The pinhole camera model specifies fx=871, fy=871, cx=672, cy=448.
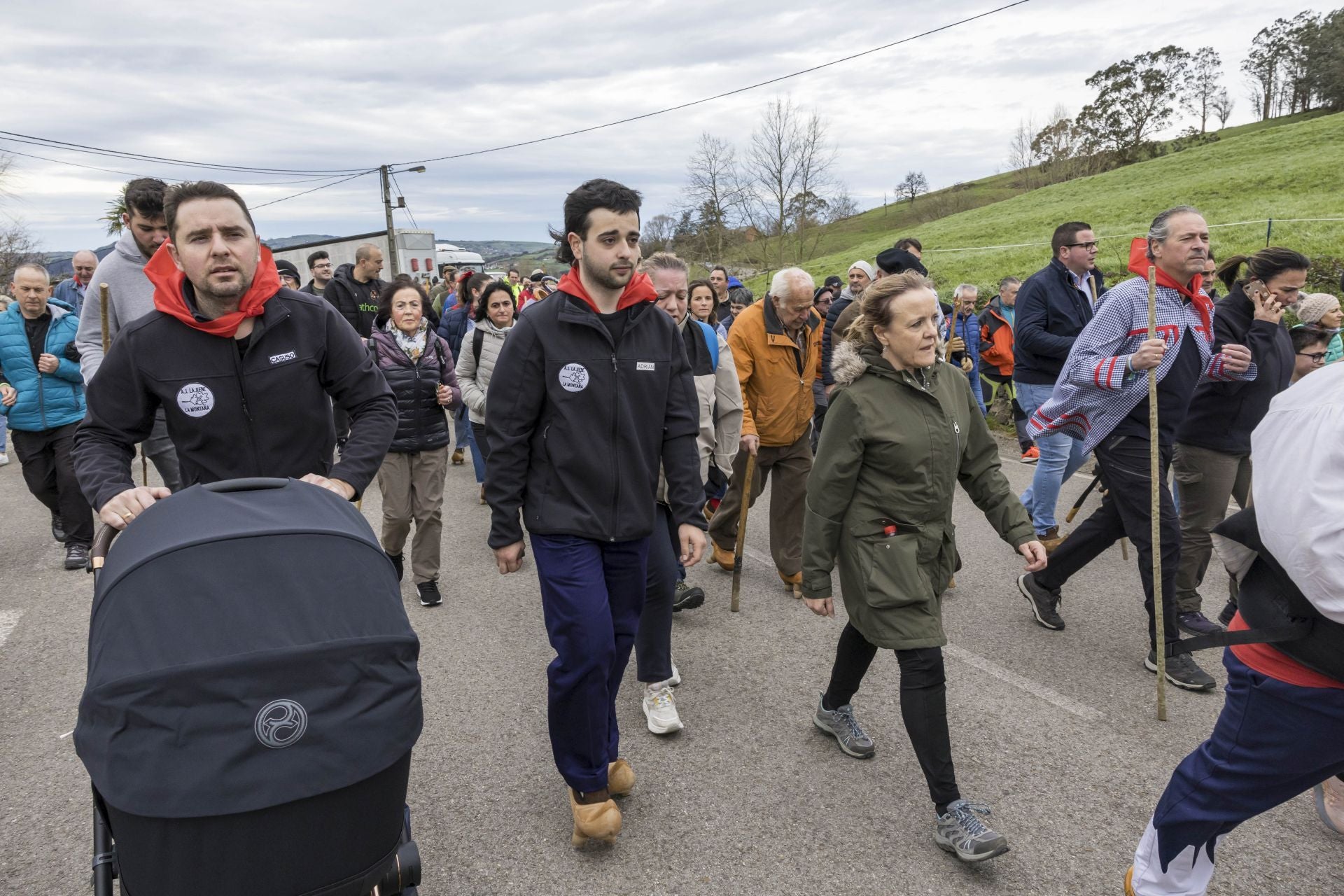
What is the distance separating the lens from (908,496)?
3240 mm

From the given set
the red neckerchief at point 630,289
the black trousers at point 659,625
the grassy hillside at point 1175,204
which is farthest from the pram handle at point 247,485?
the grassy hillside at point 1175,204

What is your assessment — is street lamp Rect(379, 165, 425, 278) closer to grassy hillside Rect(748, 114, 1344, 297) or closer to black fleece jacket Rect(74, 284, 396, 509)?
grassy hillside Rect(748, 114, 1344, 297)

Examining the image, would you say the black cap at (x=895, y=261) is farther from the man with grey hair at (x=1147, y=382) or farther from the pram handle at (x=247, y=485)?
the pram handle at (x=247, y=485)

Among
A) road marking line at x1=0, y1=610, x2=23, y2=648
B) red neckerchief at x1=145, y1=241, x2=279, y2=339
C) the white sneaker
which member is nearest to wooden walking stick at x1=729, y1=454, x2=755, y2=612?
the white sneaker

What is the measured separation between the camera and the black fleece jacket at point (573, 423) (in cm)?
312

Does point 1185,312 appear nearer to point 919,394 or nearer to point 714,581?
point 919,394

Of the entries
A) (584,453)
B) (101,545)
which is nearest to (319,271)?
(584,453)

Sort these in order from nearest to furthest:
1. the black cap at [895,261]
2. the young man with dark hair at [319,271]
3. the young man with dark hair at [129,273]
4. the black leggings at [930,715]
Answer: the black leggings at [930,715]
the young man with dark hair at [129,273]
the black cap at [895,261]
the young man with dark hair at [319,271]

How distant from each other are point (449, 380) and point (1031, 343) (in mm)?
4217

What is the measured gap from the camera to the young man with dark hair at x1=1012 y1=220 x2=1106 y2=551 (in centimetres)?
610

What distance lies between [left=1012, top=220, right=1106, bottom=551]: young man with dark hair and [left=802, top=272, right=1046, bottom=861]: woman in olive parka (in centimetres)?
296

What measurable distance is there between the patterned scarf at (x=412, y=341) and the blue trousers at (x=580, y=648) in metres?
2.97

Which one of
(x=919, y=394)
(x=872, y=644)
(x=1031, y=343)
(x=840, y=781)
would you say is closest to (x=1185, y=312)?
(x=1031, y=343)

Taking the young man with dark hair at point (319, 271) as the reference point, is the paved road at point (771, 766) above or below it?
below
